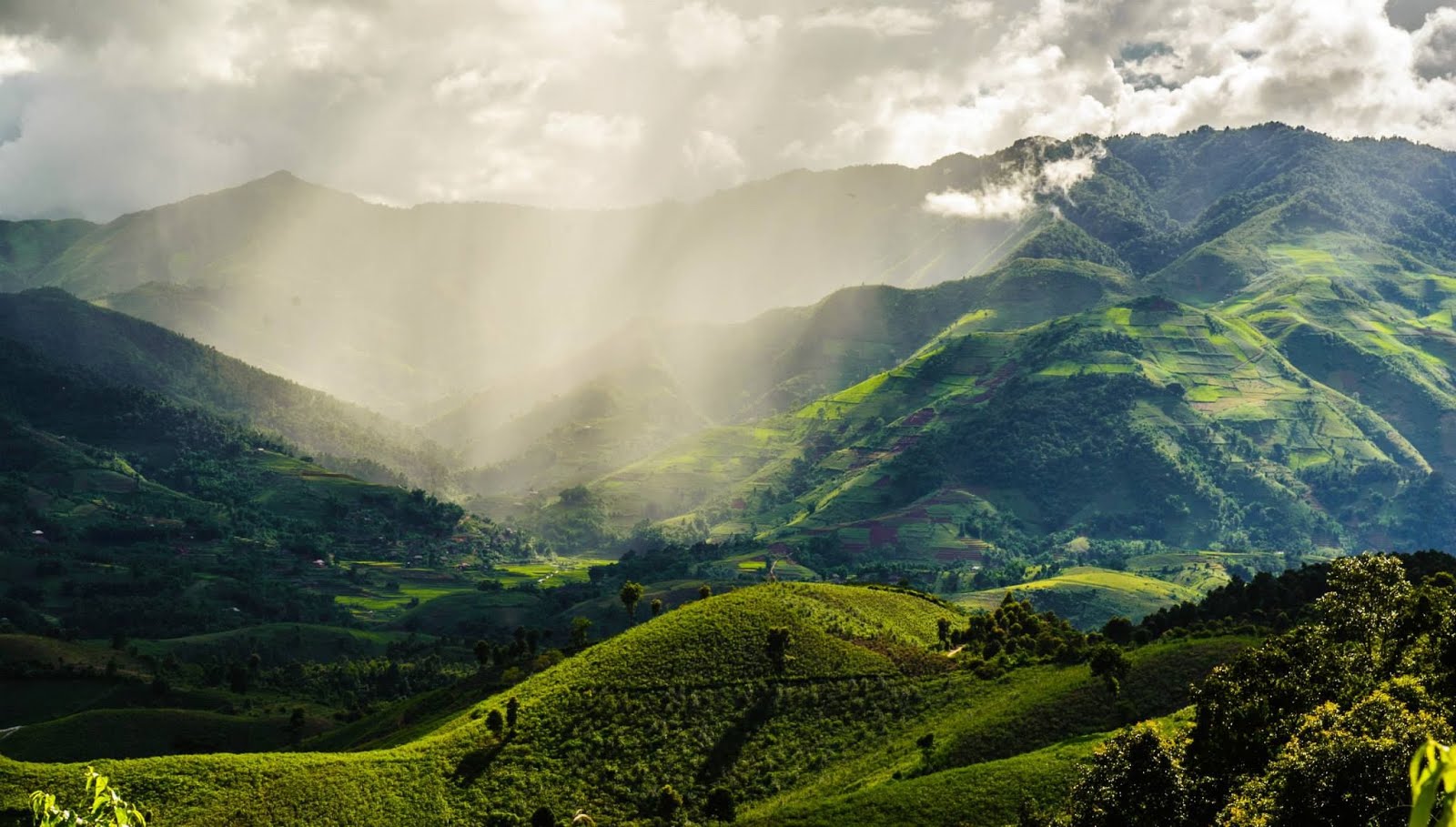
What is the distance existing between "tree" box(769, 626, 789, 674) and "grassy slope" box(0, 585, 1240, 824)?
225cm

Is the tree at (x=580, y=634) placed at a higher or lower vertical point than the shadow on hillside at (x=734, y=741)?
higher

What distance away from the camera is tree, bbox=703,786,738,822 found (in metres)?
127

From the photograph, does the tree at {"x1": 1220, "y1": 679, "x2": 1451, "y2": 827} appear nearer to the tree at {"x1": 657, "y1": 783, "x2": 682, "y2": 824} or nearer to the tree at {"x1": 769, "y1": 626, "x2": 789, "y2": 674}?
the tree at {"x1": 657, "y1": 783, "x2": 682, "y2": 824}

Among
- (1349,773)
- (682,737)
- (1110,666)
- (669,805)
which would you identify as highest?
(1349,773)

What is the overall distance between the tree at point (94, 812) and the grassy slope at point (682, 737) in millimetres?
105365

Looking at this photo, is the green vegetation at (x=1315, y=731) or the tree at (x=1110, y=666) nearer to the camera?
the green vegetation at (x=1315, y=731)

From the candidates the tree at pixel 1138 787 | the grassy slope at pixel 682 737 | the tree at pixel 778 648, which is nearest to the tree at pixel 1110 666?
the grassy slope at pixel 682 737

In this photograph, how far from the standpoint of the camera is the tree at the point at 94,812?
19.1 metres

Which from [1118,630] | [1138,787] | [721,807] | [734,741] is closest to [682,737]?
[734,741]

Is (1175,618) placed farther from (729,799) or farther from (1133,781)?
(1133,781)

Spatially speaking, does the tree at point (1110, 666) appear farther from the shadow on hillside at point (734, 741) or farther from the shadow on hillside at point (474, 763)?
the shadow on hillside at point (474, 763)

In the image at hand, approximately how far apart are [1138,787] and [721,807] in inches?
2735

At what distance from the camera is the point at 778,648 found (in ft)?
527

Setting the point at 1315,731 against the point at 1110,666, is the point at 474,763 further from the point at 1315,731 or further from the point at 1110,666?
the point at 1315,731
